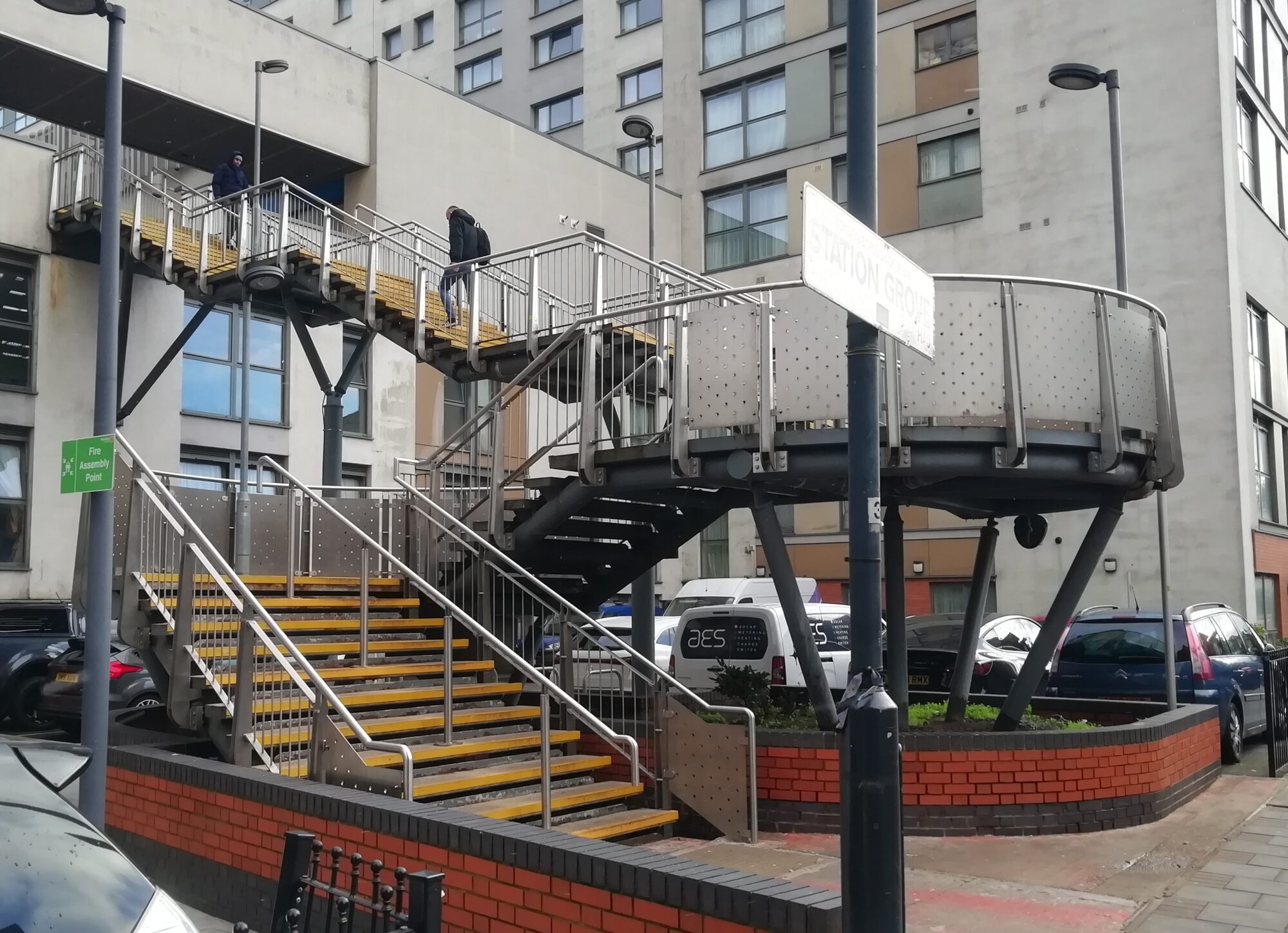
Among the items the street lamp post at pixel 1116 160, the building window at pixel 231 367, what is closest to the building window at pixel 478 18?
the building window at pixel 231 367

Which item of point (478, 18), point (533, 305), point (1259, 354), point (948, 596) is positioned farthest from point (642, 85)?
point (533, 305)

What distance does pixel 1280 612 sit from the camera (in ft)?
95.9

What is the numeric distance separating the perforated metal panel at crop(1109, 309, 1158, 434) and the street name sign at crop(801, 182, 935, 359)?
186 inches

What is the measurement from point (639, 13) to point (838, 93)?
12.1 meters

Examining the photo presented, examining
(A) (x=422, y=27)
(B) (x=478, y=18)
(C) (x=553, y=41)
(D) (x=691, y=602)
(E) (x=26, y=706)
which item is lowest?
(E) (x=26, y=706)

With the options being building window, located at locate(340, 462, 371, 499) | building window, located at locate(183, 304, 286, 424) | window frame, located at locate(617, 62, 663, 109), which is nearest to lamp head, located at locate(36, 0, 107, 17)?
building window, located at locate(183, 304, 286, 424)

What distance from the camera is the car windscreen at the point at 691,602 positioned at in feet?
73.8

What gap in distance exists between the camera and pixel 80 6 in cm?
930

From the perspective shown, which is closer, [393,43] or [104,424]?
[104,424]

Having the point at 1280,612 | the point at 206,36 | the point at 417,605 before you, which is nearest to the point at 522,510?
the point at 417,605

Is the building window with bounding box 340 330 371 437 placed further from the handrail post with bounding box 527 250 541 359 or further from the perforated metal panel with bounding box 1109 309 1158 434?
the perforated metal panel with bounding box 1109 309 1158 434

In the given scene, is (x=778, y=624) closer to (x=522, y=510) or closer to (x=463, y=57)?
(x=522, y=510)

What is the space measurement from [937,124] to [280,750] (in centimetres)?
2794

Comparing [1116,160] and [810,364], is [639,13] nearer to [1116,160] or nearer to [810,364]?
[1116,160]
